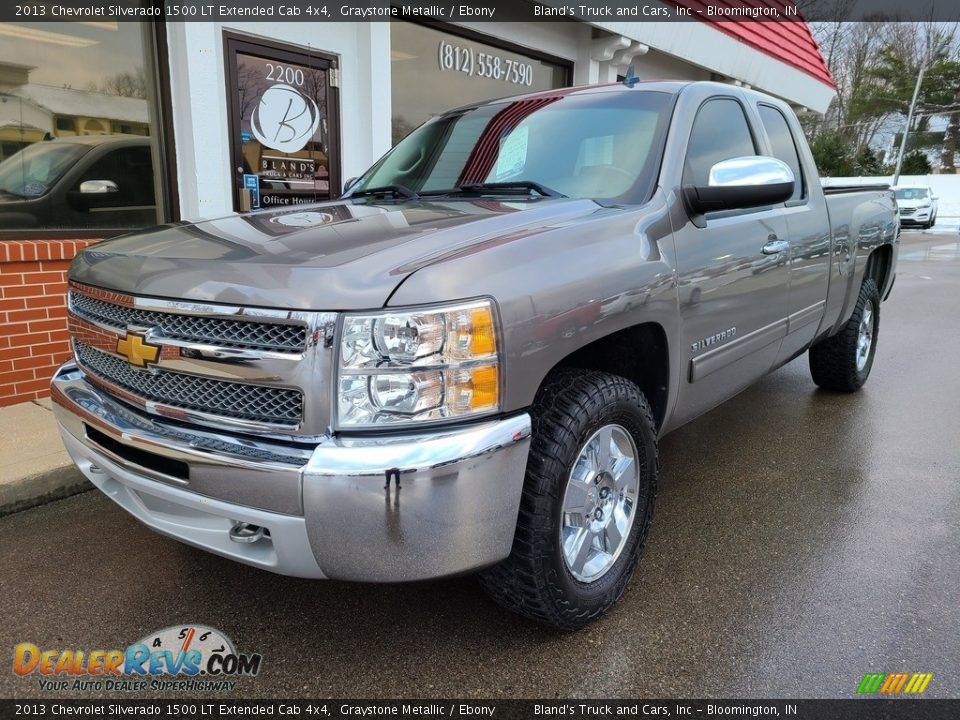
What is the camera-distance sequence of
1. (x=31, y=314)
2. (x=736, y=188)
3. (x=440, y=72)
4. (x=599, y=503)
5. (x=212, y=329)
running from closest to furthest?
(x=212, y=329), (x=599, y=503), (x=736, y=188), (x=31, y=314), (x=440, y=72)

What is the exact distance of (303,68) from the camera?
589 cm

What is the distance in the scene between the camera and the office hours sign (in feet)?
18.3

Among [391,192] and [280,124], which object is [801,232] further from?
[280,124]

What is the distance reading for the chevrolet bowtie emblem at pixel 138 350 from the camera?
81.7 inches

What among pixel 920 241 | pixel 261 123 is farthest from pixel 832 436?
pixel 920 241

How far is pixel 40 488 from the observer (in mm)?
3383

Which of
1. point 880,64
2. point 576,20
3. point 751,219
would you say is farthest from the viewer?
point 880,64

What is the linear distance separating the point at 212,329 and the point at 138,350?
32cm

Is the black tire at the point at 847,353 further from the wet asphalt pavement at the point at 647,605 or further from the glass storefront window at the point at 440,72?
the glass storefront window at the point at 440,72

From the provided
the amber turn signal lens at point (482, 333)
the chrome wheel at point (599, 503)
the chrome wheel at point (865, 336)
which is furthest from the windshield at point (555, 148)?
the chrome wheel at point (865, 336)

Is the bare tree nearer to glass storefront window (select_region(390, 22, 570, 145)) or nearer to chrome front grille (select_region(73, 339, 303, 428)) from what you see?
glass storefront window (select_region(390, 22, 570, 145))

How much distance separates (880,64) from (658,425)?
49891 mm

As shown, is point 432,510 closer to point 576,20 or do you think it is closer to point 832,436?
point 832,436

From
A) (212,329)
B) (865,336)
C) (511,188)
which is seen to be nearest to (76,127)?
(511,188)
